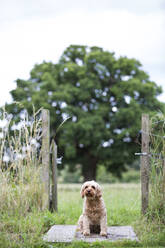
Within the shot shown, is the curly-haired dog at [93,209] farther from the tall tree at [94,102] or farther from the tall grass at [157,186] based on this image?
the tall tree at [94,102]

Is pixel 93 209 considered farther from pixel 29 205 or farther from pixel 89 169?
pixel 89 169

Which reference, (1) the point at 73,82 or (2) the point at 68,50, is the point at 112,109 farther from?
(2) the point at 68,50

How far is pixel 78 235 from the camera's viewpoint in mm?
3984

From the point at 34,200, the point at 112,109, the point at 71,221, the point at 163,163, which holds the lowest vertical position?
the point at 71,221

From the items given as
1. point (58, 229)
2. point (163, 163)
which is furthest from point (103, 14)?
point (58, 229)

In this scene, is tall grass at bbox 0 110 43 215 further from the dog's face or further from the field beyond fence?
the dog's face

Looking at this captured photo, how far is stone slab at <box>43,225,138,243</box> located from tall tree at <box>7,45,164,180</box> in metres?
9.36

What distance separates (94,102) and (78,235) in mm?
11957

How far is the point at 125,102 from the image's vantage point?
1525 centimetres

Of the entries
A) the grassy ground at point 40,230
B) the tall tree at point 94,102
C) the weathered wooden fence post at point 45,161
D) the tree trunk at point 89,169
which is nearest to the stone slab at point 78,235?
the grassy ground at point 40,230

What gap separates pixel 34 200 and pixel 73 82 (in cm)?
1209

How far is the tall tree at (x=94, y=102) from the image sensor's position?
14.3m

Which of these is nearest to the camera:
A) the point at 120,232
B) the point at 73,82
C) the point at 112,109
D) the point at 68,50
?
the point at 120,232

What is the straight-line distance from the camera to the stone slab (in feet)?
12.2
